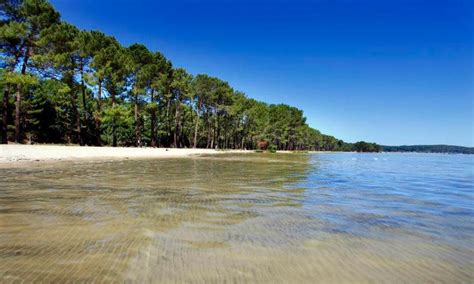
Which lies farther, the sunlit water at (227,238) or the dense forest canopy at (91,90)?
the dense forest canopy at (91,90)

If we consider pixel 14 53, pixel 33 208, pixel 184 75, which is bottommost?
pixel 33 208

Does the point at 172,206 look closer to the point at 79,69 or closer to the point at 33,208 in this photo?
the point at 33,208

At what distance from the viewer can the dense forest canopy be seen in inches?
1133

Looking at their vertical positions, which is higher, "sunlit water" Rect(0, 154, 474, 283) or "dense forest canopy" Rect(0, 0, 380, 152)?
"dense forest canopy" Rect(0, 0, 380, 152)

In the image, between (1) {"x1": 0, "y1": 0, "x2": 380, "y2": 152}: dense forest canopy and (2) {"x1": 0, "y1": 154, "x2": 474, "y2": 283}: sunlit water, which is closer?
(2) {"x1": 0, "y1": 154, "x2": 474, "y2": 283}: sunlit water

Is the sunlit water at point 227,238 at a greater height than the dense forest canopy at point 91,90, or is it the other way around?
the dense forest canopy at point 91,90

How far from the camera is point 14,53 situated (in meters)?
28.6

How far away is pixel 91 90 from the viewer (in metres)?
59.9

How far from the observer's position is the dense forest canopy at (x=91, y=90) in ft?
94.4

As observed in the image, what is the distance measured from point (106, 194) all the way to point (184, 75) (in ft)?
177

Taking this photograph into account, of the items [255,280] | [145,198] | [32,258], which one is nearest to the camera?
[255,280]

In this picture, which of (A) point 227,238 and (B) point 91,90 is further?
(B) point 91,90

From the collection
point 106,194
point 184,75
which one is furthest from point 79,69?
point 106,194

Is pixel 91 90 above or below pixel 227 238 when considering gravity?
above
